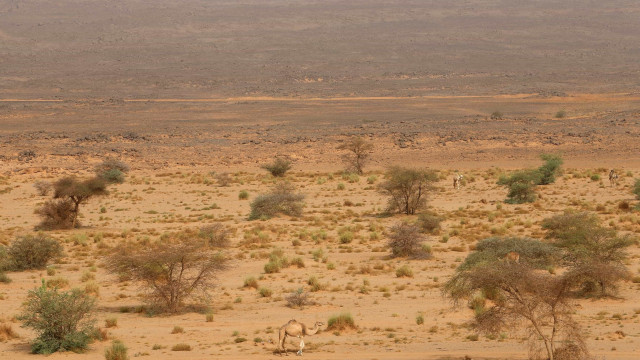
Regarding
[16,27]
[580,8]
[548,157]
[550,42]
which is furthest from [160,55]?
[548,157]

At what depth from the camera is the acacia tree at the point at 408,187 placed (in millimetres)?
34469

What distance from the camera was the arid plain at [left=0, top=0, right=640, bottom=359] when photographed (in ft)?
58.9

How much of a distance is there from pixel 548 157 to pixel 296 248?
68.8 ft

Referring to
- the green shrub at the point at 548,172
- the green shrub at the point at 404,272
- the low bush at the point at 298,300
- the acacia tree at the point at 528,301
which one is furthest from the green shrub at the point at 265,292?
the green shrub at the point at 548,172

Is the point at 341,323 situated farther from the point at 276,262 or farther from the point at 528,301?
the point at 276,262

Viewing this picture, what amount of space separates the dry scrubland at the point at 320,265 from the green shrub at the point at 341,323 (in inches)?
7.9

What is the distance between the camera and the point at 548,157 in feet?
144

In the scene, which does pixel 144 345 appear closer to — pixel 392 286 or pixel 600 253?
pixel 392 286

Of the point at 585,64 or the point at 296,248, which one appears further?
the point at 585,64

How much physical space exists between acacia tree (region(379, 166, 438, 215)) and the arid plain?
1.46 m

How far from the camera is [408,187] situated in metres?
34.6

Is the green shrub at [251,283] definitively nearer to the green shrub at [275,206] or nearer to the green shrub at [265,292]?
the green shrub at [265,292]

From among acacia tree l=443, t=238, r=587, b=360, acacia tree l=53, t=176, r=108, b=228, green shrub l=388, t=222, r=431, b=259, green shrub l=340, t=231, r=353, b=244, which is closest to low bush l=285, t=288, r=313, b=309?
acacia tree l=443, t=238, r=587, b=360

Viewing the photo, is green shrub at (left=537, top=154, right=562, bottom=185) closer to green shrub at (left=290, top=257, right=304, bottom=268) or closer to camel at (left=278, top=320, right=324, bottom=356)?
green shrub at (left=290, top=257, right=304, bottom=268)
